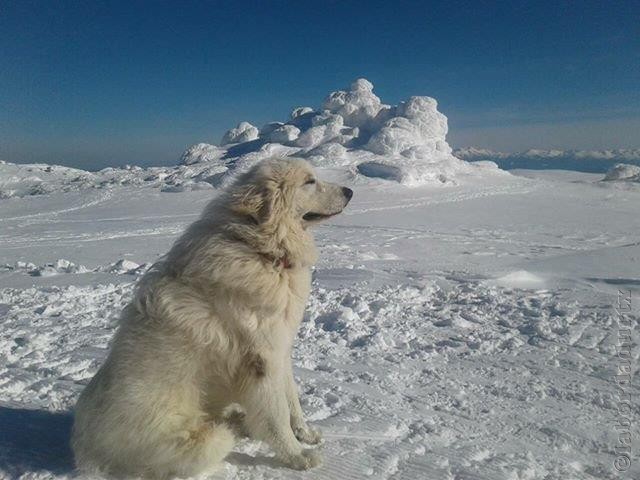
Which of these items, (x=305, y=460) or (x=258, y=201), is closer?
(x=305, y=460)

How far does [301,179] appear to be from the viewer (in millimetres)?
3260

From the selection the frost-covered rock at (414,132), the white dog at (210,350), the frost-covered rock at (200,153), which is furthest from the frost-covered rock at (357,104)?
the white dog at (210,350)

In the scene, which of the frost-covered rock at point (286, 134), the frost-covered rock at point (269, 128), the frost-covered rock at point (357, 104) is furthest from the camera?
the frost-covered rock at point (269, 128)

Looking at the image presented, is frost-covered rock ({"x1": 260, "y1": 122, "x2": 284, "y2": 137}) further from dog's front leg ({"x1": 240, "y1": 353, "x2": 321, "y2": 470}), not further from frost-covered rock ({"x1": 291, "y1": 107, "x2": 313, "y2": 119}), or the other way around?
dog's front leg ({"x1": 240, "y1": 353, "x2": 321, "y2": 470})

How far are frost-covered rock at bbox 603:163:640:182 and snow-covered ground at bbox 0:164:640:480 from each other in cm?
2579

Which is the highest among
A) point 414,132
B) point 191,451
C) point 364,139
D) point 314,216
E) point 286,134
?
point 286,134

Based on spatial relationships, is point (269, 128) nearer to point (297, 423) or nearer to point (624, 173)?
point (624, 173)

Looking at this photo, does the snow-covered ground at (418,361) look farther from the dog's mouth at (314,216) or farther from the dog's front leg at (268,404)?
the dog's mouth at (314,216)

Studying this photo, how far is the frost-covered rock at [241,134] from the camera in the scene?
66375mm

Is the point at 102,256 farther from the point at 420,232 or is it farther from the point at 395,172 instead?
the point at 395,172

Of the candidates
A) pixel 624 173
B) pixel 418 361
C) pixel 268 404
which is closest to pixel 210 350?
pixel 268 404

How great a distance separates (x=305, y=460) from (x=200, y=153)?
58349 mm

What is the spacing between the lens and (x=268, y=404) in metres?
2.68

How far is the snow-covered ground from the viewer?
9.58 ft
